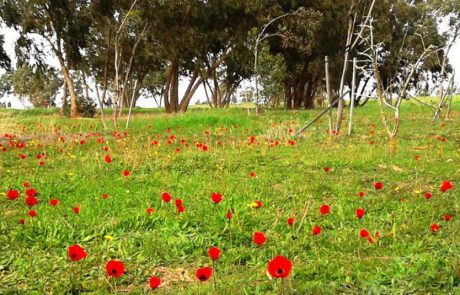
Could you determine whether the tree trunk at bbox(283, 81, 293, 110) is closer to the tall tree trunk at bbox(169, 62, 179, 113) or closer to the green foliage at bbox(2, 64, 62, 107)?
the tall tree trunk at bbox(169, 62, 179, 113)

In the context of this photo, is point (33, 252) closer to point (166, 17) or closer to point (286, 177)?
point (286, 177)

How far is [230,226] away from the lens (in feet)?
13.8

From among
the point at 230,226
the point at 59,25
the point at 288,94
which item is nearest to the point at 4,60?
the point at 59,25

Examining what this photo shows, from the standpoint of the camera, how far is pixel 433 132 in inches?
524

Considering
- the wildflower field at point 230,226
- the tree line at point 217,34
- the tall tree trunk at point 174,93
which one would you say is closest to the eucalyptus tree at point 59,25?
the tree line at point 217,34

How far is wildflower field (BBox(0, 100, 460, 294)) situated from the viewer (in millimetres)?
3166

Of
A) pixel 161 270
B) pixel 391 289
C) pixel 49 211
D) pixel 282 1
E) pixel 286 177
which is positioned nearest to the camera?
pixel 391 289

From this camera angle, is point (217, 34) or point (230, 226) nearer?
point (230, 226)

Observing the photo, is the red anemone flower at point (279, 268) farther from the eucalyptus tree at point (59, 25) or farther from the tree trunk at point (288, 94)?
the tree trunk at point (288, 94)

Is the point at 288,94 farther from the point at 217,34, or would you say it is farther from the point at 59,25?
the point at 59,25

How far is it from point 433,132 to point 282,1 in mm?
17668

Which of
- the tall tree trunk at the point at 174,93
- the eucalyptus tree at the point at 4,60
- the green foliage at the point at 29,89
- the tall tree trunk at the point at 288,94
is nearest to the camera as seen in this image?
the eucalyptus tree at the point at 4,60

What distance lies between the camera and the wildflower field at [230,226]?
3166mm

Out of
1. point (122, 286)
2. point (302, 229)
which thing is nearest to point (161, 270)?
point (122, 286)
